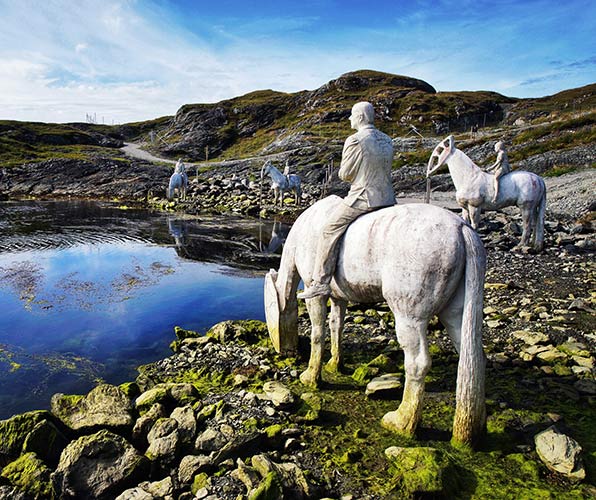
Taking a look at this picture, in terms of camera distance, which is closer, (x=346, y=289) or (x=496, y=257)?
(x=346, y=289)

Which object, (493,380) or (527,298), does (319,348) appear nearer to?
(493,380)

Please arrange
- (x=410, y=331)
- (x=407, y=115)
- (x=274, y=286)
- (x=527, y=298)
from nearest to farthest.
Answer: (x=410, y=331) → (x=274, y=286) → (x=527, y=298) → (x=407, y=115)

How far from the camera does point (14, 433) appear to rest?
211 inches

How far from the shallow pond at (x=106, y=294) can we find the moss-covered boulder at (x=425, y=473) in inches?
239

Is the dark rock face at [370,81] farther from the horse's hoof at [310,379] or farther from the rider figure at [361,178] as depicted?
the horse's hoof at [310,379]

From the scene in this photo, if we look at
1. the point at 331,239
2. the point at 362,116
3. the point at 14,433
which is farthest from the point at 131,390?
the point at 362,116

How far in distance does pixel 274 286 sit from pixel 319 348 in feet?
5.87

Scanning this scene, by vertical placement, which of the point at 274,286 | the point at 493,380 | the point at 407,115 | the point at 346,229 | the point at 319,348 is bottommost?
the point at 493,380

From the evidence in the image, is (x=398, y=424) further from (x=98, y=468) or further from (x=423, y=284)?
(x=98, y=468)

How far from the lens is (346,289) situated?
6422mm

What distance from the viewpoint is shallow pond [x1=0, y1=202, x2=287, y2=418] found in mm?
8883

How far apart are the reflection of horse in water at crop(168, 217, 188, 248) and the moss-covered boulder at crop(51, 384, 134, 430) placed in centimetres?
1599

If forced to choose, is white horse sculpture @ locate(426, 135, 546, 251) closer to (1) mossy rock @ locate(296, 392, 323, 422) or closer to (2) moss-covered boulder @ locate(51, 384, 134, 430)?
(1) mossy rock @ locate(296, 392, 323, 422)

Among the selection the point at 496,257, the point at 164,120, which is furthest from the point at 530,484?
the point at 164,120
